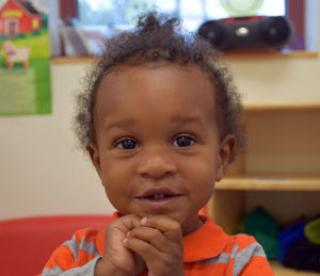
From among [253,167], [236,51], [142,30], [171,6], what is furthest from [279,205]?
[142,30]

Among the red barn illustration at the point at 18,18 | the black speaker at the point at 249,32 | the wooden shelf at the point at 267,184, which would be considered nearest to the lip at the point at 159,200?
the wooden shelf at the point at 267,184

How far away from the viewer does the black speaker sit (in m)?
1.70

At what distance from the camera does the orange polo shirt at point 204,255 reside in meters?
0.77

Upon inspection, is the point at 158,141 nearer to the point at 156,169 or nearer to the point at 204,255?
the point at 156,169

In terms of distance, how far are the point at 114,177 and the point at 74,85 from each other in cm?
120

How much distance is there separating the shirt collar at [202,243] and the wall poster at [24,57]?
3.74ft

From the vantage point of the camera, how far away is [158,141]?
0.71m

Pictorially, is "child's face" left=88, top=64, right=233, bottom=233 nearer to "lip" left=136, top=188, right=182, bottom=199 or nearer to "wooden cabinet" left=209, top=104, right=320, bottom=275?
→ "lip" left=136, top=188, right=182, bottom=199

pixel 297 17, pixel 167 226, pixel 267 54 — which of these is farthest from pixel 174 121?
pixel 297 17

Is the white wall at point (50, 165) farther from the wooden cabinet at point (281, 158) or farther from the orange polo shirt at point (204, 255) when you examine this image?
the orange polo shirt at point (204, 255)

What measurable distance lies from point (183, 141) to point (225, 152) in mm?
150

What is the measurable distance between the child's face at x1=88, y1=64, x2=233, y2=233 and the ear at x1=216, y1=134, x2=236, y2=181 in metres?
0.05

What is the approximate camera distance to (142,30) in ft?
2.93

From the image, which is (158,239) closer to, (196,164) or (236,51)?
(196,164)
